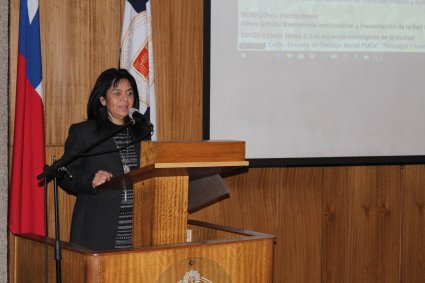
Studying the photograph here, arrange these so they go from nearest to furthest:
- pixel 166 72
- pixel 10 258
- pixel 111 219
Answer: pixel 111 219
pixel 10 258
pixel 166 72

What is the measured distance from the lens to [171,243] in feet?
9.64

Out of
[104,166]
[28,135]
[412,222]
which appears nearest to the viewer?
[104,166]

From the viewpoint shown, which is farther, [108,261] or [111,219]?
[111,219]

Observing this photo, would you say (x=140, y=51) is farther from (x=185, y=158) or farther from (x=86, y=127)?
(x=185, y=158)

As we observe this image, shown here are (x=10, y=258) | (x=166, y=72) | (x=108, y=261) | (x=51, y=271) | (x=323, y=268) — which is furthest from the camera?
(x=323, y=268)

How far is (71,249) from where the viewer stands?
291cm

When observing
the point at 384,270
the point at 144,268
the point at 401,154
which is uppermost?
the point at 401,154

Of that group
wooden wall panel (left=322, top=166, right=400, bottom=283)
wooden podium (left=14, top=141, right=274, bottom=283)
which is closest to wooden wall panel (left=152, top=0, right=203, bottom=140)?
wooden wall panel (left=322, top=166, right=400, bottom=283)

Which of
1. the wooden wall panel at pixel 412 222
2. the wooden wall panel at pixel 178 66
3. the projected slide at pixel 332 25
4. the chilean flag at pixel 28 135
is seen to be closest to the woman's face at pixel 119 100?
the chilean flag at pixel 28 135

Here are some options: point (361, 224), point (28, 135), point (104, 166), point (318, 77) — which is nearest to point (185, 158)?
point (104, 166)

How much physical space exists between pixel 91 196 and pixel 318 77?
1.77 meters

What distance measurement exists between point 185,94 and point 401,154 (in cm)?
149

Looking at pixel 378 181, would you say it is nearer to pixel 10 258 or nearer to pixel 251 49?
pixel 251 49

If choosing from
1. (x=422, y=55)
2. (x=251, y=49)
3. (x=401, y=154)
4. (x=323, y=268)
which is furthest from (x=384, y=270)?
(x=251, y=49)
